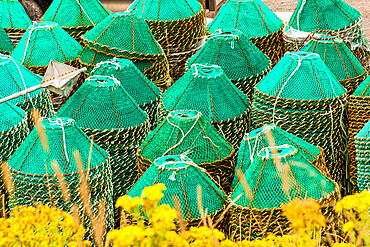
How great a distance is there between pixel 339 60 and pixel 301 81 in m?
0.77

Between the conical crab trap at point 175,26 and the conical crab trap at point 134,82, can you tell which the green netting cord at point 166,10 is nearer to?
the conical crab trap at point 175,26

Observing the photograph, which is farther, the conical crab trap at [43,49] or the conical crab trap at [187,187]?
the conical crab trap at [43,49]

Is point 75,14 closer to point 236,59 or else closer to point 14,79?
point 14,79

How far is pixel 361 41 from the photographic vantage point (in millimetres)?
5477

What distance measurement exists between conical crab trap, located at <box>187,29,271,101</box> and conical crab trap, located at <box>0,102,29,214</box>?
1.65 m

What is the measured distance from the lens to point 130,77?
458cm

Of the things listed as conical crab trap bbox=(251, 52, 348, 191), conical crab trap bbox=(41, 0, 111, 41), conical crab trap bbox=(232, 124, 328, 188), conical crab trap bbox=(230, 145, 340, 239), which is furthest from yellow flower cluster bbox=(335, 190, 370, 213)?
conical crab trap bbox=(41, 0, 111, 41)

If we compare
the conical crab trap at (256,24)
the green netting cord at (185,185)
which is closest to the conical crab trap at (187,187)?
the green netting cord at (185,185)

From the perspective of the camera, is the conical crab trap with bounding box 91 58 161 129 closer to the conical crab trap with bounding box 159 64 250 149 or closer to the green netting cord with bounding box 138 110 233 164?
the conical crab trap with bounding box 159 64 250 149

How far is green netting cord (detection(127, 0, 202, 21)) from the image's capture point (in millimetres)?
5465

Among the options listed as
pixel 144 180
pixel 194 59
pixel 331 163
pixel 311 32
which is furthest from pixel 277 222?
pixel 311 32

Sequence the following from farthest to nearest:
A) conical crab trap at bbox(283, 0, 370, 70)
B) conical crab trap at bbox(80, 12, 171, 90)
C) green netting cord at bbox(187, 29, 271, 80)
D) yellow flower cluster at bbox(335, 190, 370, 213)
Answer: conical crab trap at bbox(283, 0, 370, 70), conical crab trap at bbox(80, 12, 171, 90), green netting cord at bbox(187, 29, 271, 80), yellow flower cluster at bbox(335, 190, 370, 213)

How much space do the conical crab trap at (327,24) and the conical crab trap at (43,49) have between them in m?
2.07

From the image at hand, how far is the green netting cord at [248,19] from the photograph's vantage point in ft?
18.0
